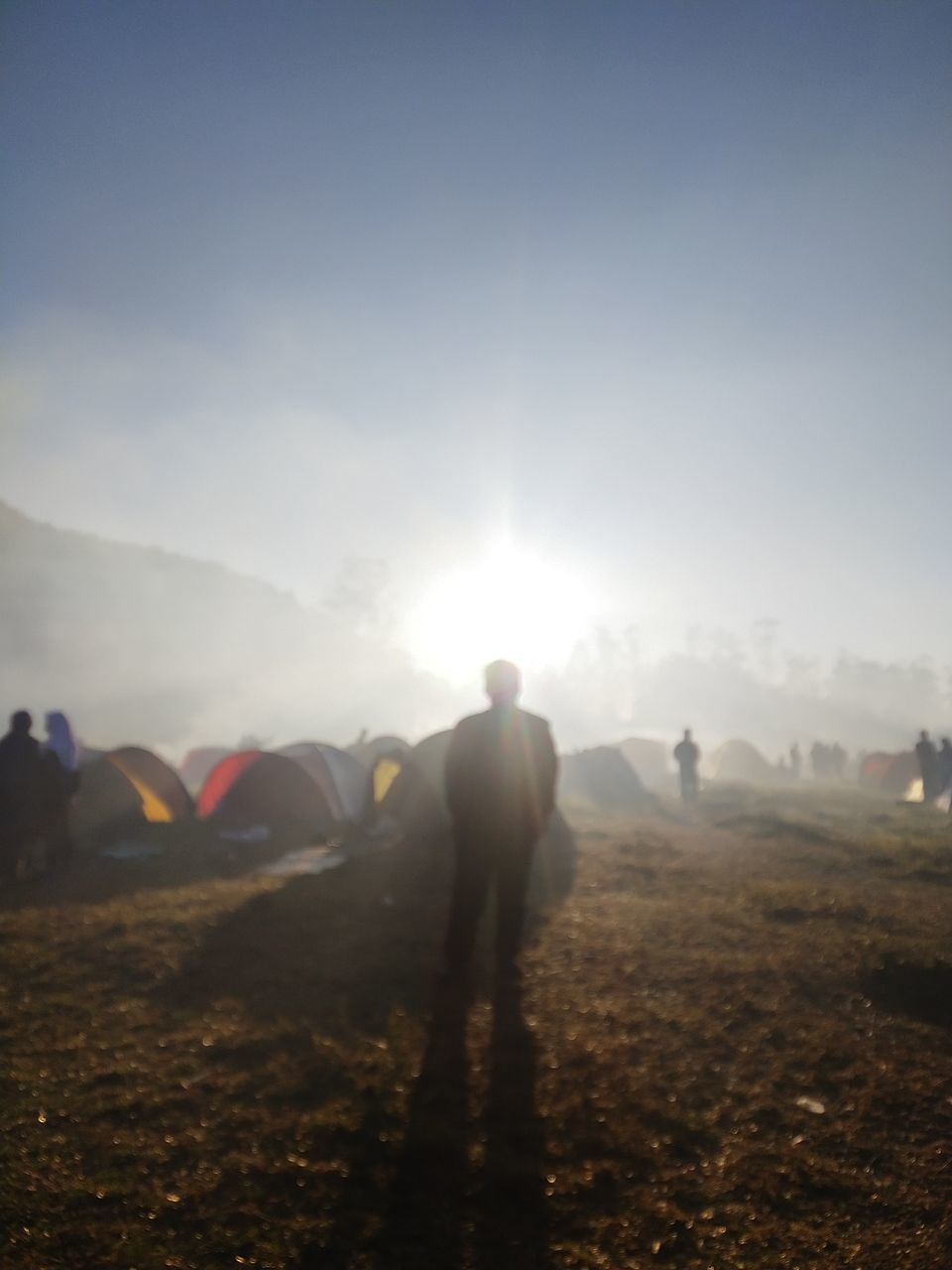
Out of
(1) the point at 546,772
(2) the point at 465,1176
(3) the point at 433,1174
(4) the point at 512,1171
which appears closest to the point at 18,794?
(1) the point at 546,772

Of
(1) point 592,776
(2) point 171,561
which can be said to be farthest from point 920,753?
(2) point 171,561

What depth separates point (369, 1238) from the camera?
3588 mm

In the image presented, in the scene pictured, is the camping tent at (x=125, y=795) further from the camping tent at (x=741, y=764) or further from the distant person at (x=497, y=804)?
the camping tent at (x=741, y=764)

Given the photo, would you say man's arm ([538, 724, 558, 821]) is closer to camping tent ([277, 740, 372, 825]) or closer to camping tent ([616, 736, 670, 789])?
camping tent ([277, 740, 372, 825])

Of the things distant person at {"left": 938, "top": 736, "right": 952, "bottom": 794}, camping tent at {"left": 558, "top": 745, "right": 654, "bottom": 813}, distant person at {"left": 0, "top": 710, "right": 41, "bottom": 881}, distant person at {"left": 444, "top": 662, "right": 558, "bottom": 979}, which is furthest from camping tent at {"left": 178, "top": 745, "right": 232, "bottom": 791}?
distant person at {"left": 938, "top": 736, "right": 952, "bottom": 794}

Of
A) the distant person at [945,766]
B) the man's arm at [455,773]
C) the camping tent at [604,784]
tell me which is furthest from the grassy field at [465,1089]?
the distant person at [945,766]

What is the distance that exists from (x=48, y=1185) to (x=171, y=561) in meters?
166

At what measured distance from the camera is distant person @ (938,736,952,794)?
28984 mm

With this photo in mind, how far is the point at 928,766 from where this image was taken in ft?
95.0

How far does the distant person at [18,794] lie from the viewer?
38.7ft

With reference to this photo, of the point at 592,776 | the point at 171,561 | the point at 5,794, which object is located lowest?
the point at 592,776

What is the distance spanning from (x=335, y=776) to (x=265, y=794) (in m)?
2.10

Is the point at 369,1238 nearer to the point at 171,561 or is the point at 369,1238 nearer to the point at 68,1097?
the point at 68,1097

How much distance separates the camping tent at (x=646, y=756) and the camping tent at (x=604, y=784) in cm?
2041
